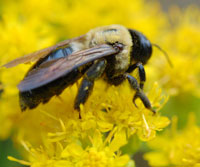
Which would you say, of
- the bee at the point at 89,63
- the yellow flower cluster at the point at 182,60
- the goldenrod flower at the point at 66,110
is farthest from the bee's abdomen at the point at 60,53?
the yellow flower cluster at the point at 182,60

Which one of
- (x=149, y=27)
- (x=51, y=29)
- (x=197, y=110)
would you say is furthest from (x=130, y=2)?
(x=197, y=110)

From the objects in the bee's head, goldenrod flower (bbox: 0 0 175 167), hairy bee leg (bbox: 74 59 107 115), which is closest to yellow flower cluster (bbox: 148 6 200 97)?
goldenrod flower (bbox: 0 0 175 167)

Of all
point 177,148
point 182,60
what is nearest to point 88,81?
point 177,148

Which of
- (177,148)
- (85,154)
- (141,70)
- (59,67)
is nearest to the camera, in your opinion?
(59,67)

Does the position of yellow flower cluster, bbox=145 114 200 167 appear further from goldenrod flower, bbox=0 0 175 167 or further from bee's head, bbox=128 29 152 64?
bee's head, bbox=128 29 152 64

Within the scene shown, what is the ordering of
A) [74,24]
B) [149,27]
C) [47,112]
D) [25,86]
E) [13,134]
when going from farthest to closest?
[149,27]
[74,24]
[13,134]
[47,112]
[25,86]

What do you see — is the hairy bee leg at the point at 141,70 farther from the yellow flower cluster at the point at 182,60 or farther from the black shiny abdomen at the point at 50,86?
the yellow flower cluster at the point at 182,60

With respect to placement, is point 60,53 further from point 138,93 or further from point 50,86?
point 138,93

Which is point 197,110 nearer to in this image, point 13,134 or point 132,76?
point 132,76
